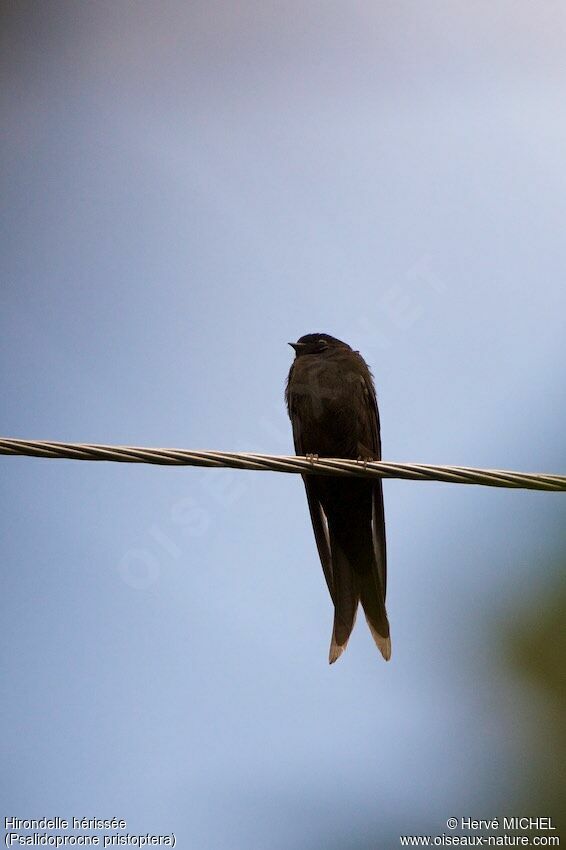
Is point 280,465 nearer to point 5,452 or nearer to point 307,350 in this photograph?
point 5,452

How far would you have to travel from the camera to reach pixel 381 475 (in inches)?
158

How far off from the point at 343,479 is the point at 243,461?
2223 millimetres

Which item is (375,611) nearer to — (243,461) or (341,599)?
(341,599)

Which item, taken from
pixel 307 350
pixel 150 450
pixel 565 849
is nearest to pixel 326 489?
pixel 307 350

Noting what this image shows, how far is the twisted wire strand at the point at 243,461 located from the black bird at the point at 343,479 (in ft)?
5.99

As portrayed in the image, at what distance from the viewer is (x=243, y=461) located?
12.4 feet

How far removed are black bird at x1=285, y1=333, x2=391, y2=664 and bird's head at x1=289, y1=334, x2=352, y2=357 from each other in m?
0.08

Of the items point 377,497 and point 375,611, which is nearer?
point 375,611

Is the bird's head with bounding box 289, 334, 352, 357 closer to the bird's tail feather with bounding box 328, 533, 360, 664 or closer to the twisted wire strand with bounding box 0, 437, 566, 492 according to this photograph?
the bird's tail feather with bounding box 328, 533, 360, 664

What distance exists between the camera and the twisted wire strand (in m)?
3.68

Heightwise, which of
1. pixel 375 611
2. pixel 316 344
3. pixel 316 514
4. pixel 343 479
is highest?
pixel 316 344

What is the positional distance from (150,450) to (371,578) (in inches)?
93.4

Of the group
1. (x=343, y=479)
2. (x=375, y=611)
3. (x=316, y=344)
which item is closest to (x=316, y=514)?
(x=343, y=479)

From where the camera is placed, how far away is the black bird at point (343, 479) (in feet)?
18.7
